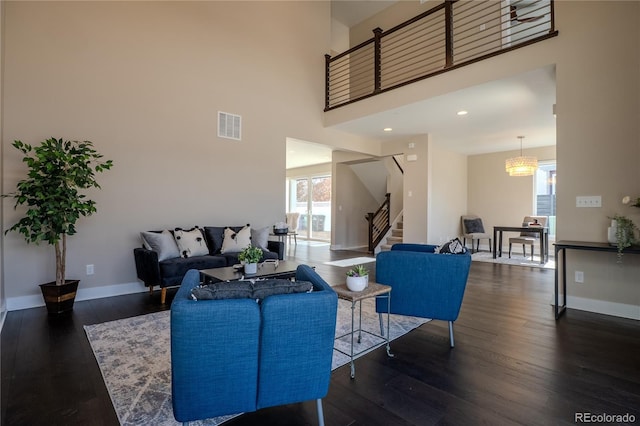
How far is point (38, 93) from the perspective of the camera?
11.9 ft

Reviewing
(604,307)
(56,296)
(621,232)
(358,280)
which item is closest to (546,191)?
(604,307)

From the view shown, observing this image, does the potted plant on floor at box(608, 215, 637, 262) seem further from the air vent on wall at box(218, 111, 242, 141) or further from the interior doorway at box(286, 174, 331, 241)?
the interior doorway at box(286, 174, 331, 241)

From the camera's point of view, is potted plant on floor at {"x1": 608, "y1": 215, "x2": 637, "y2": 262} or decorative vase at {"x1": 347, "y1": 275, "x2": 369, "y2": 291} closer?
decorative vase at {"x1": 347, "y1": 275, "x2": 369, "y2": 291}

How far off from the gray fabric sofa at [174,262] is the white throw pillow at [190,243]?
0.06 meters

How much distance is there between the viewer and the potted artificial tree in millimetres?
3170

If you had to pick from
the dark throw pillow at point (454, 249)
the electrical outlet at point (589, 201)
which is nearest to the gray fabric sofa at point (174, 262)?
the dark throw pillow at point (454, 249)

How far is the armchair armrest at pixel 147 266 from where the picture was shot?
3.80 meters

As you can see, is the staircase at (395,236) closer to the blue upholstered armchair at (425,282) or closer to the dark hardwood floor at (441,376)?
the dark hardwood floor at (441,376)

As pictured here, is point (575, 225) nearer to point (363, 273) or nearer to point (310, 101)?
point (363, 273)

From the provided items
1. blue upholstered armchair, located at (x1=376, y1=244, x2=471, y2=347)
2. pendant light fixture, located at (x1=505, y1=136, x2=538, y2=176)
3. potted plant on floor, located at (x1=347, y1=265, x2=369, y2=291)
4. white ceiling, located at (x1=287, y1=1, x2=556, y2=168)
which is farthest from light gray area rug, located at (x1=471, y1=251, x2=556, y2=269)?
potted plant on floor, located at (x1=347, y1=265, x2=369, y2=291)

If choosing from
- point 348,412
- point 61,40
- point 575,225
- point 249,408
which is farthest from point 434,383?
point 61,40

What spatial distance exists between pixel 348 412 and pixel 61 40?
4.93m

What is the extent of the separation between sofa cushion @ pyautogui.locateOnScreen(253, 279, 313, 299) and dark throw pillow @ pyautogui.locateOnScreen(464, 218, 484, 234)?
7.54m

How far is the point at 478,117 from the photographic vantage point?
5.46 metres
